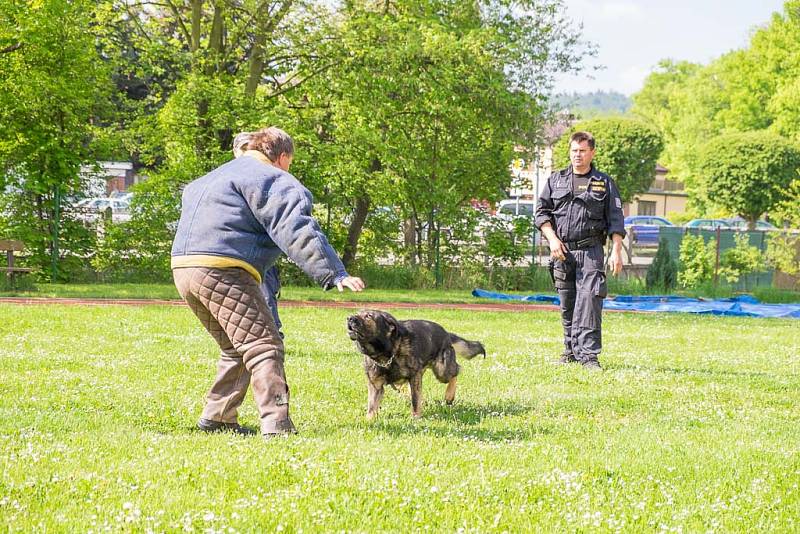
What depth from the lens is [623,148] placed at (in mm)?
46688

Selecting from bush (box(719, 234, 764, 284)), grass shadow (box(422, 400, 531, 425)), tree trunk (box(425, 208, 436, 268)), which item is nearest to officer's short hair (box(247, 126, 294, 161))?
grass shadow (box(422, 400, 531, 425))

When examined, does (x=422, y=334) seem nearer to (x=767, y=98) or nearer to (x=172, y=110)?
(x=172, y=110)

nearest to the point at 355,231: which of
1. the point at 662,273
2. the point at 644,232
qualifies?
the point at 662,273

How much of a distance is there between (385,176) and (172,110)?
5036 millimetres

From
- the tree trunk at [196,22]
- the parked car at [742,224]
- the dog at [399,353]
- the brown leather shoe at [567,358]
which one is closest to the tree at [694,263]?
the tree trunk at [196,22]

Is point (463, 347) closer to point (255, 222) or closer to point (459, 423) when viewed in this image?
point (459, 423)

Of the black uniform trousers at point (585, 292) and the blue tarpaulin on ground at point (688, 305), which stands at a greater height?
the black uniform trousers at point (585, 292)

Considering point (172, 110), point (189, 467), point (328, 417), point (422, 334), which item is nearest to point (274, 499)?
point (189, 467)

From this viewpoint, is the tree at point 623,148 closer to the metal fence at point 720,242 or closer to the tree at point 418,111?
the metal fence at point 720,242

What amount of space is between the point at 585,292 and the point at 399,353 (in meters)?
3.38

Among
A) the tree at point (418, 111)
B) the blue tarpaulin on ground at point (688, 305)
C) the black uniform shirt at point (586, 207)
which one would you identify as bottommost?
the blue tarpaulin on ground at point (688, 305)

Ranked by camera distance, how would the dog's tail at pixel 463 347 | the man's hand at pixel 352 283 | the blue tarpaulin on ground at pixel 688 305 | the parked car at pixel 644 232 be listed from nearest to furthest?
the man's hand at pixel 352 283
the dog's tail at pixel 463 347
the blue tarpaulin on ground at pixel 688 305
the parked car at pixel 644 232

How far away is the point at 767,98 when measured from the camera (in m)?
52.1

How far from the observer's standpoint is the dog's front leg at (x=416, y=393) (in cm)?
660
